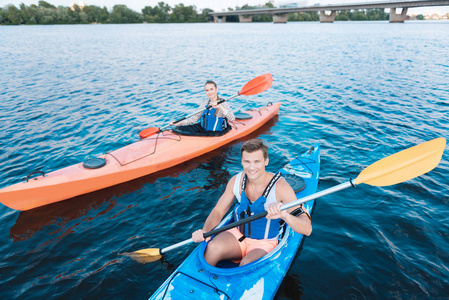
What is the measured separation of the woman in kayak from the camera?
627 cm

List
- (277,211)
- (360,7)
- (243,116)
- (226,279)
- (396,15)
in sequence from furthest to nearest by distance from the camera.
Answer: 1. (396,15)
2. (360,7)
3. (243,116)
4. (226,279)
5. (277,211)

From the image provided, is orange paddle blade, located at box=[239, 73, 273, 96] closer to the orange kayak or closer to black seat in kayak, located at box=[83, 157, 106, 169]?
the orange kayak

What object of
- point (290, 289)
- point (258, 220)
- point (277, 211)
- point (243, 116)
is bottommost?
point (290, 289)

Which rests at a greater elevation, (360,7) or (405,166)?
(360,7)

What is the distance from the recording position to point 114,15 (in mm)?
77312

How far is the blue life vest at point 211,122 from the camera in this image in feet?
21.1

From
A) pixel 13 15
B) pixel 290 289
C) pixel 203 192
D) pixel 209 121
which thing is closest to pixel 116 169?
pixel 203 192

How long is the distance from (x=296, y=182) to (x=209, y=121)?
9.40ft

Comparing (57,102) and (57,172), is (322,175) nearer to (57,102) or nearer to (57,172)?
(57,172)

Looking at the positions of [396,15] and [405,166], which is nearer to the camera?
[405,166]

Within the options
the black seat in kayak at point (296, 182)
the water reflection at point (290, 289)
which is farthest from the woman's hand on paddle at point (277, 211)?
the black seat in kayak at point (296, 182)

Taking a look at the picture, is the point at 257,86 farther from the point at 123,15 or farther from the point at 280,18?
the point at 123,15

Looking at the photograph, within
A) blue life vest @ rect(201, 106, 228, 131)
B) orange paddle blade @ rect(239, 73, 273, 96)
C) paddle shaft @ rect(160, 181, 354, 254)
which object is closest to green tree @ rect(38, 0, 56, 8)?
orange paddle blade @ rect(239, 73, 273, 96)

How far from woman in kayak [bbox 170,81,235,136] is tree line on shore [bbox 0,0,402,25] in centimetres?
7766
